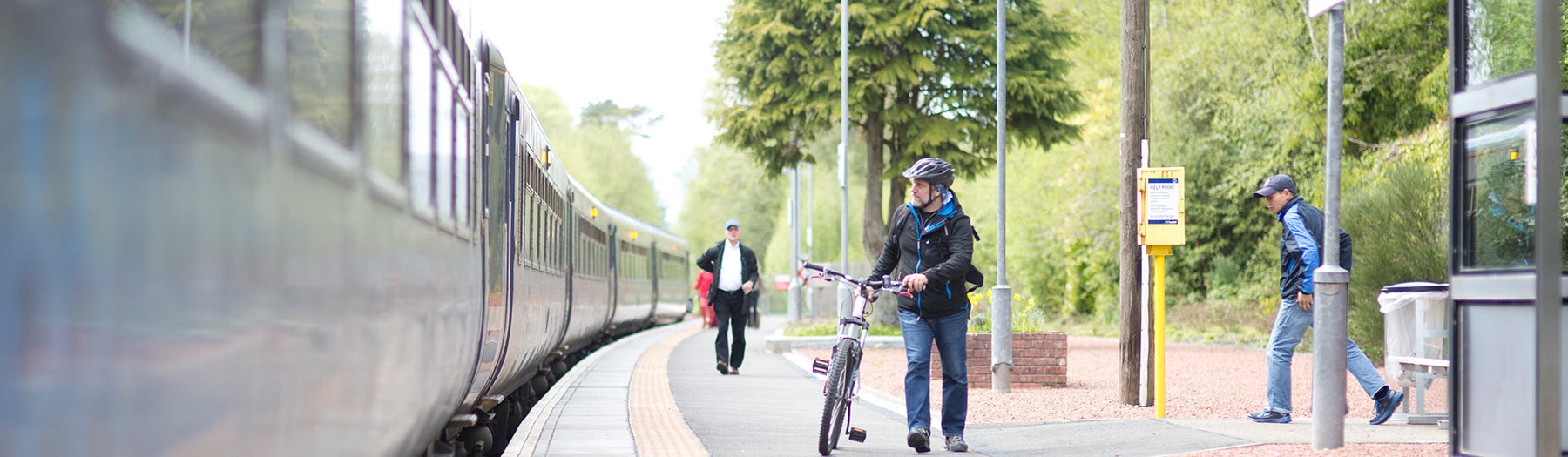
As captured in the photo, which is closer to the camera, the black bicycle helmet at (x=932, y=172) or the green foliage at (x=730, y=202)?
the black bicycle helmet at (x=932, y=172)

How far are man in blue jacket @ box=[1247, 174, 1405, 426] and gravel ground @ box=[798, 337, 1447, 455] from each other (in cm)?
52

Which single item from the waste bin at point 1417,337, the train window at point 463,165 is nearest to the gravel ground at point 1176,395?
the waste bin at point 1417,337

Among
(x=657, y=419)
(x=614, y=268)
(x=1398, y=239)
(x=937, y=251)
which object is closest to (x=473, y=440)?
(x=657, y=419)

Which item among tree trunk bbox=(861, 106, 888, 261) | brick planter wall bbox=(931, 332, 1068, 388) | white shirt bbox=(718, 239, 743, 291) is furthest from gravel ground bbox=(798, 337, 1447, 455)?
tree trunk bbox=(861, 106, 888, 261)

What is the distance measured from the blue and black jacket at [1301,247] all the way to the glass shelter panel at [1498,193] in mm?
2426

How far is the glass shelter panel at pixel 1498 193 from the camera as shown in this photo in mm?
6883

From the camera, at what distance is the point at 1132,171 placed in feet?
38.2

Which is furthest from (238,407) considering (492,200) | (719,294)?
(719,294)

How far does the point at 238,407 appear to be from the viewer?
8.32 feet

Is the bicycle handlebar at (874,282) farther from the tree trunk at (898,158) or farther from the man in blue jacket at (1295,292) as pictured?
the tree trunk at (898,158)

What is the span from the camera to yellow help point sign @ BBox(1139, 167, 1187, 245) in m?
10.6

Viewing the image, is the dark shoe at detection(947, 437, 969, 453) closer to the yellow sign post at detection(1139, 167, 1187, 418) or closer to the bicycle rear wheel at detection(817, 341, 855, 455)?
the bicycle rear wheel at detection(817, 341, 855, 455)

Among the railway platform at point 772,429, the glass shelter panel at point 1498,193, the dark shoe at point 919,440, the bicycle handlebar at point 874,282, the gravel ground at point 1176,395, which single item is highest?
the glass shelter panel at point 1498,193

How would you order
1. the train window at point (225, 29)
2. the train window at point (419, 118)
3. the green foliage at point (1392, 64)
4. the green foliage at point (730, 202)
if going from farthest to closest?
the green foliage at point (730, 202), the green foliage at point (1392, 64), the train window at point (419, 118), the train window at point (225, 29)
